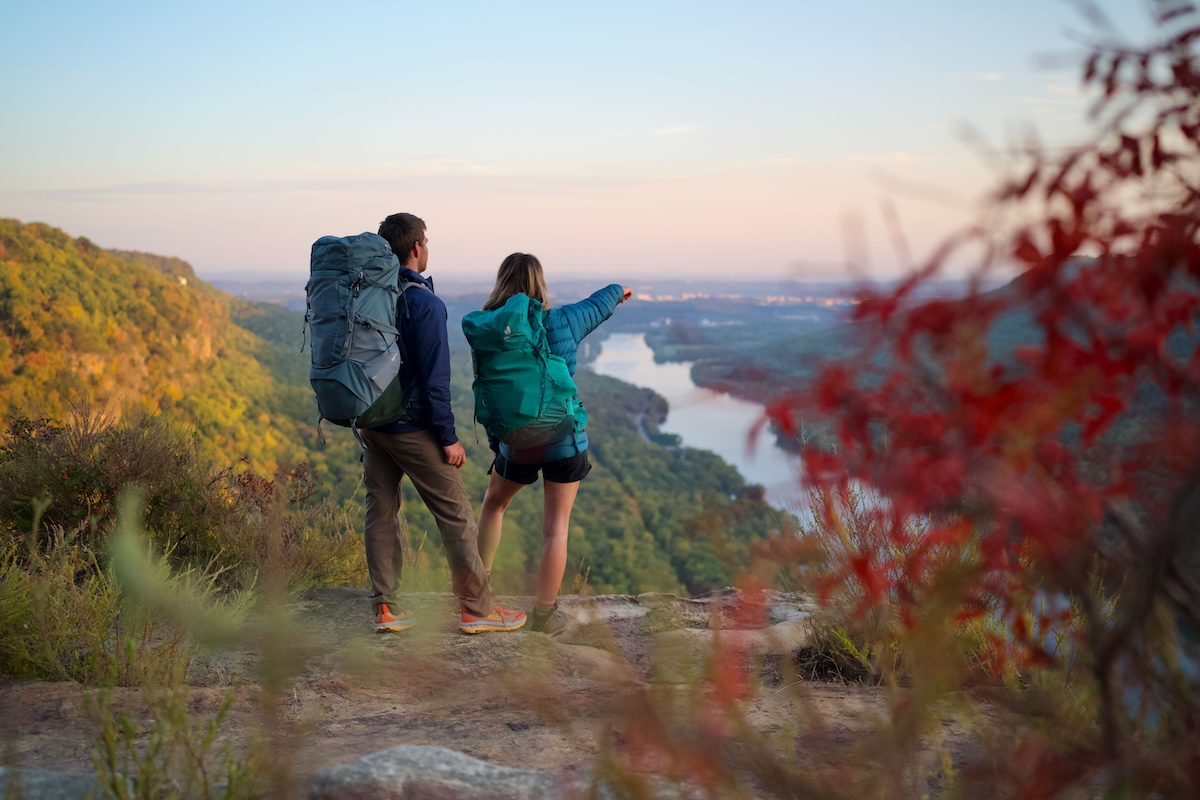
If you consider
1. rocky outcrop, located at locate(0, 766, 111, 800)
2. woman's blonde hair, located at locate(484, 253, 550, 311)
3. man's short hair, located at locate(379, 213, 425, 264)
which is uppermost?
man's short hair, located at locate(379, 213, 425, 264)

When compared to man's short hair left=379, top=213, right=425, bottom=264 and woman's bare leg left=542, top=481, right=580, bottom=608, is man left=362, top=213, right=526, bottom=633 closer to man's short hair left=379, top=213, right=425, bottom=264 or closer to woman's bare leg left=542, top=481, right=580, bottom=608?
man's short hair left=379, top=213, right=425, bottom=264

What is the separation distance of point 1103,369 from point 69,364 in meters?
29.8

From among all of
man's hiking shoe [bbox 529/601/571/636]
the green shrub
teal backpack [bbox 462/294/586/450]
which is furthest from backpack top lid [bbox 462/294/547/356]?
the green shrub

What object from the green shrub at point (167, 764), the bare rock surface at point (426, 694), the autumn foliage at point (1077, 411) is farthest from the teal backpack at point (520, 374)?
the autumn foliage at point (1077, 411)

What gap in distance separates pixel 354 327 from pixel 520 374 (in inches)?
29.4

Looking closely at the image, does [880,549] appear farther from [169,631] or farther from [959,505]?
[169,631]

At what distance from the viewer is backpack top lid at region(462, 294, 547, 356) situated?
3691 mm

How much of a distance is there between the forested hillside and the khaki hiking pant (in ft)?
38.3

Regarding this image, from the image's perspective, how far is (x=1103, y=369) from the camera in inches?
53.4

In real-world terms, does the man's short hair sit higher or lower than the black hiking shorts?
higher

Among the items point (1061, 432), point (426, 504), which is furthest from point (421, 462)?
point (1061, 432)

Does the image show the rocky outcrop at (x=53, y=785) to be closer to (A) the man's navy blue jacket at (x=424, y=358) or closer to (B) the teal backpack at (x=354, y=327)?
(B) the teal backpack at (x=354, y=327)

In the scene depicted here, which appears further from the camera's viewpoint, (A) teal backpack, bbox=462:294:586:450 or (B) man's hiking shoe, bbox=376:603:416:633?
(B) man's hiking shoe, bbox=376:603:416:633

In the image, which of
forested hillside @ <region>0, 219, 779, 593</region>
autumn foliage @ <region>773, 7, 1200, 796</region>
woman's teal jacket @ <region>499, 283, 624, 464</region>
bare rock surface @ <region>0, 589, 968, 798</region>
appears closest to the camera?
autumn foliage @ <region>773, 7, 1200, 796</region>
